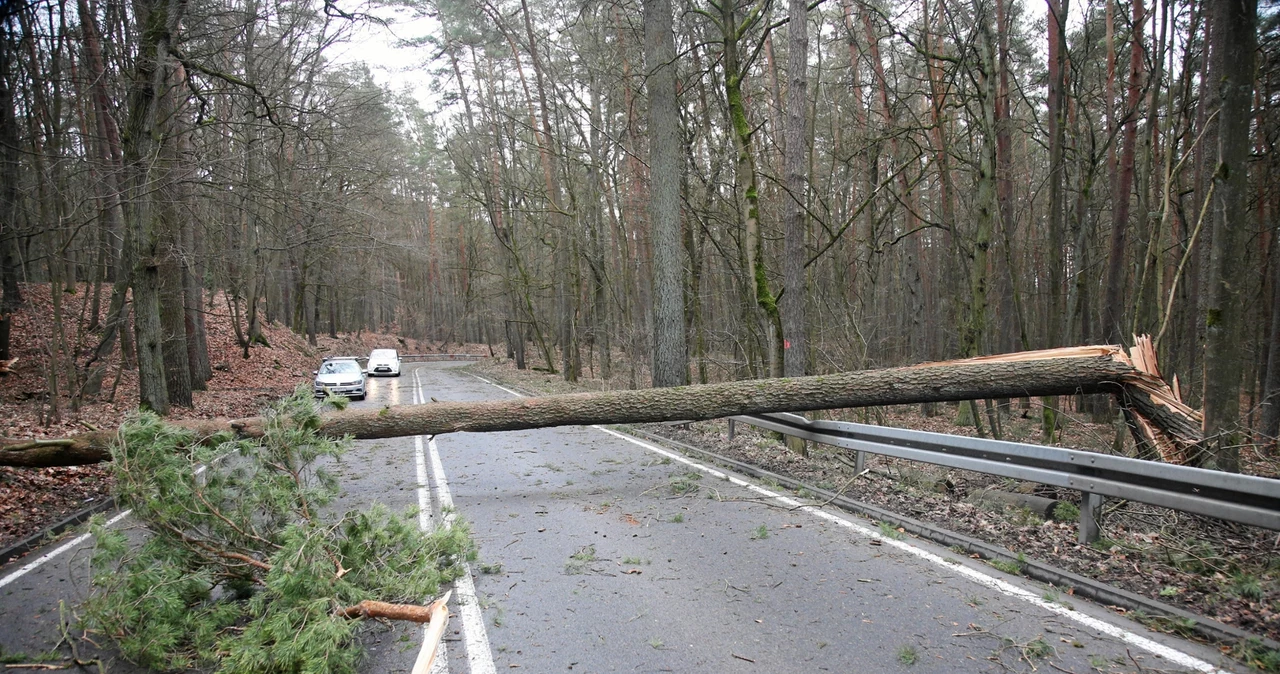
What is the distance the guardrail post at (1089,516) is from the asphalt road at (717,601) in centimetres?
102

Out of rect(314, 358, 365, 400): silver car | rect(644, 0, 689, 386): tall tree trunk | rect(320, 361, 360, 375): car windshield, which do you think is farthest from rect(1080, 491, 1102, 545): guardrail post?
rect(320, 361, 360, 375): car windshield

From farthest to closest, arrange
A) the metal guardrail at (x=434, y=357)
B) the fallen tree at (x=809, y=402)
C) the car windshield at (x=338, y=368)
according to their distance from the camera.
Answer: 1. the metal guardrail at (x=434, y=357)
2. the car windshield at (x=338, y=368)
3. the fallen tree at (x=809, y=402)

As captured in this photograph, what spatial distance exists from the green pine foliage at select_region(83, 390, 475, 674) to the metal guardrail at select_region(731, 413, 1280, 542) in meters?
4.45

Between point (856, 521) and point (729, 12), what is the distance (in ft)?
27.9

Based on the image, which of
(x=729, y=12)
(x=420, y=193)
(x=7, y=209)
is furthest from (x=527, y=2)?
(x=420, y=193)

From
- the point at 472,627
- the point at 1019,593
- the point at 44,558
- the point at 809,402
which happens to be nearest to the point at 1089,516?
the point at 1019,593

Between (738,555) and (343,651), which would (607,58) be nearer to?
(738,555)

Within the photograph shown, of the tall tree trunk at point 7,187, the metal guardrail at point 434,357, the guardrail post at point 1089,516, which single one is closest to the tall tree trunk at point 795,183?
the guardrail post at point 1089,516

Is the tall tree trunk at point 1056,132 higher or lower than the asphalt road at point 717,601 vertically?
higher

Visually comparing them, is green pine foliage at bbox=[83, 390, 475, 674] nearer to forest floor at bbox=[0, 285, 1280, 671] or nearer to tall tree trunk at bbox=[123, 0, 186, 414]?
forest floor at bbox=[0, 285, 1280, 671]

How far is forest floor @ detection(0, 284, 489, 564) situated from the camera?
726 cm

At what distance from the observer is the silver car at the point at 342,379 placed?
19984 millimetres

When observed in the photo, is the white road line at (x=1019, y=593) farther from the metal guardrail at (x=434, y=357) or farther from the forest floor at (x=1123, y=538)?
the metal guardrail at (x=434, y=357)

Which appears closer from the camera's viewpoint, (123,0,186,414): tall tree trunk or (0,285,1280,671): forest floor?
(0,285,1280,671): forest floor
